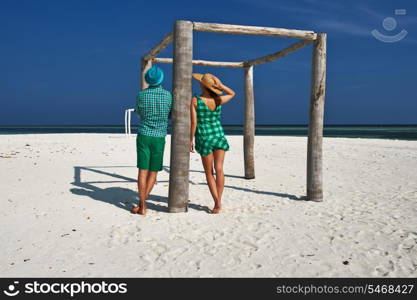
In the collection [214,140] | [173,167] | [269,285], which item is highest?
[214,140]

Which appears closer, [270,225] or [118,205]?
[270,225]

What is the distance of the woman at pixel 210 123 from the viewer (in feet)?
17.7

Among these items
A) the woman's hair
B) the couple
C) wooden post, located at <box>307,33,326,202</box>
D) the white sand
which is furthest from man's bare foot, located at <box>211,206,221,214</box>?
wooden post, located at <box>307,33,326,202</box>

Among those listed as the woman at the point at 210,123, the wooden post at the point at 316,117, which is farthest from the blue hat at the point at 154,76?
the wooden post at the point at 316,117

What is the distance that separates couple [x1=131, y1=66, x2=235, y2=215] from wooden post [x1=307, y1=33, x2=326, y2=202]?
1.57m

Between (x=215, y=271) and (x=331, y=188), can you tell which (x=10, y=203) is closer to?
(x=215, y=271)

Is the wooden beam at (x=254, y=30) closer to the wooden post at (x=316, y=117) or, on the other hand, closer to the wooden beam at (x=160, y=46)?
the wooden post at (x=316, y=117)

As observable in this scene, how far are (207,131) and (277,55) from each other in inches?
116

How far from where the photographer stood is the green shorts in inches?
209

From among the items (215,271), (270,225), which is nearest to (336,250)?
(270,225)

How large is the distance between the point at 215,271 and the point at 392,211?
347 cm

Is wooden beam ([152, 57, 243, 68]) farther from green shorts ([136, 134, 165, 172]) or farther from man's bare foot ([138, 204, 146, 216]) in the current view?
man's bare foot ([138, 204, 146, 216])

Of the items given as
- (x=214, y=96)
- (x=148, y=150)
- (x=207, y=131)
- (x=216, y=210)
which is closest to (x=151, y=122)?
(x=148, y=150)

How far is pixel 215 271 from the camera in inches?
137
